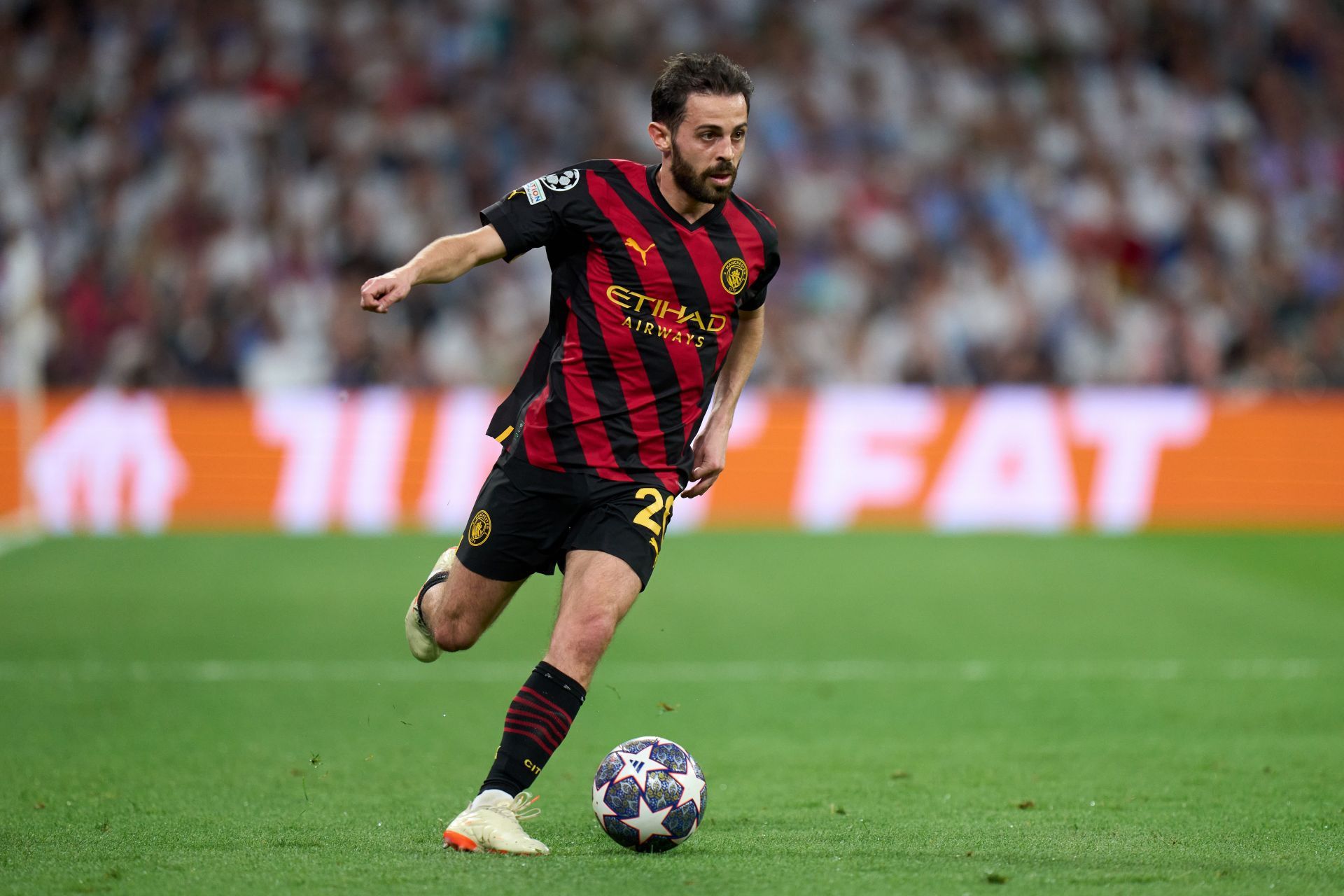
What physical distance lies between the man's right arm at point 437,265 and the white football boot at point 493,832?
5.01 feet

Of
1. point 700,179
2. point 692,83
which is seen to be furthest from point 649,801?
point 692,83

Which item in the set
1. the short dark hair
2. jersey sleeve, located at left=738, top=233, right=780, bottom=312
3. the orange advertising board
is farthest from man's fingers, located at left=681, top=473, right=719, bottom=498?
the orange advertising board

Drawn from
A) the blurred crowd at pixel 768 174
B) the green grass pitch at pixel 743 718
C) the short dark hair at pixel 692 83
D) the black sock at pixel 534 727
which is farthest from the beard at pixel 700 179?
the blurred crowd at pixel 768 174

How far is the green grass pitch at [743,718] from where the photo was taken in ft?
15.6

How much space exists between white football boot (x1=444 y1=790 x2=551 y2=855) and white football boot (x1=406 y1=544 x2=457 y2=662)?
87 centimetres

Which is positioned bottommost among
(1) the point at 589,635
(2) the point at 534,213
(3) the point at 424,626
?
(3) the point at 424,626

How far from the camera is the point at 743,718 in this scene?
25.0 ft

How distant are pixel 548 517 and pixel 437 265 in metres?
0.92

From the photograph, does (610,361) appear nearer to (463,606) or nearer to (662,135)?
(662,135)

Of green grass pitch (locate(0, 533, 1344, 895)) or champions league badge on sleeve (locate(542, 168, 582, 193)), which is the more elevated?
champions league badge on sleeve (locate(542, 168, 582, 193))

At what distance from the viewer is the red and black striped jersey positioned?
5324 millimetres

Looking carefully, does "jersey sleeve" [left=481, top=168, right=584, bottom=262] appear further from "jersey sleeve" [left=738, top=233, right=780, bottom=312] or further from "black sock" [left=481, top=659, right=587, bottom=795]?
"black sock" [left=481, top=659, right=587, bottom=795]

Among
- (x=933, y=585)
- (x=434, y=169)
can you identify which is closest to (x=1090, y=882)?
(x=933, y=585)

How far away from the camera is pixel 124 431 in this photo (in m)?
14.2
